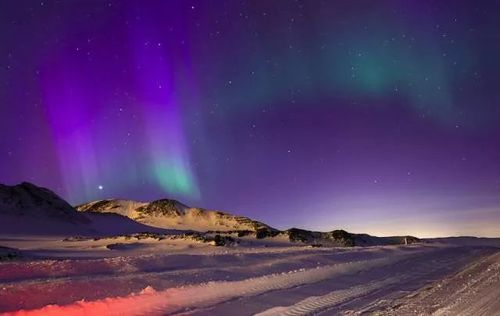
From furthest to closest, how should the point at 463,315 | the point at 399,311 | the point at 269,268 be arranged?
the point at 269,268, the point at 399,311, the point at 463,315

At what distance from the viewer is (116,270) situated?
17344 mm

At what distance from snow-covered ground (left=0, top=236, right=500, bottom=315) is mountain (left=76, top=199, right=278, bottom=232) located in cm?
3923

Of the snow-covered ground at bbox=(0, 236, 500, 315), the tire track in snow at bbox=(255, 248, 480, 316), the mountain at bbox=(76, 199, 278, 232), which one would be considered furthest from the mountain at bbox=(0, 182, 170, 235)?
the tire track in snow at bbox=(255, 248, 480, 316)

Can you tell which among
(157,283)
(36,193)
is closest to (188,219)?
(36,193)

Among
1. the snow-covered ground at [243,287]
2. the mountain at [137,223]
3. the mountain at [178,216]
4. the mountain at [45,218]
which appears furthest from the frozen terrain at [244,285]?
the mountain at [178,216]

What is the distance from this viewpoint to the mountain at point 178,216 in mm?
64375

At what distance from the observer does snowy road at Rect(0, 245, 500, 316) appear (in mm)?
11188

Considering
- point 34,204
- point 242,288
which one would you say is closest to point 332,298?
point 242,288

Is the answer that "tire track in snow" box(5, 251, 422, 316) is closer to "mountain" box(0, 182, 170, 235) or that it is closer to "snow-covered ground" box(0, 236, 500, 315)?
"snow-covered ground" box(0, 236, 500, 315)

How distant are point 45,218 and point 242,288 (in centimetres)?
4269

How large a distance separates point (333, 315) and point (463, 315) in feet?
8.08

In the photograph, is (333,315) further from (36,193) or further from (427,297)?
(36,193)

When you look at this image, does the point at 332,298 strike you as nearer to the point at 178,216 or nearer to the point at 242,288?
the point at 242,288

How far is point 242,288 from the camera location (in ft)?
48.1
